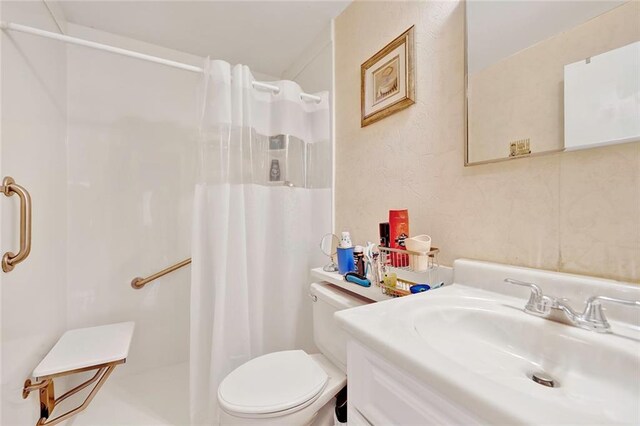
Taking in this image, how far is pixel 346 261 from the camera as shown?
1172 millimetres

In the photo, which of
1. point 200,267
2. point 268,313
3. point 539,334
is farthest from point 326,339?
point 539,334

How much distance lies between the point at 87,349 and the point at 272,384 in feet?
3.29

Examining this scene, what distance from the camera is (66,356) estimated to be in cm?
121

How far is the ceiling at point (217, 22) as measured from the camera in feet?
4.83

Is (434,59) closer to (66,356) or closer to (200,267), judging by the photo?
(200,267)

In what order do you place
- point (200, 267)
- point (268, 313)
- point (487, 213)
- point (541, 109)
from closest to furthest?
point (541, 109)
point (487, 213)
point (200, 267)
point (268, 313)

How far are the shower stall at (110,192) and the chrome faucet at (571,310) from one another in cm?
105

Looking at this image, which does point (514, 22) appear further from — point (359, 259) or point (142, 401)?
point (142, 401)

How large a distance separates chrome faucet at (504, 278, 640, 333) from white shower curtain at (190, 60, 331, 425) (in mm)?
1040

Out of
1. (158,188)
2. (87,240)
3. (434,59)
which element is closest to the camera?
(434,59)

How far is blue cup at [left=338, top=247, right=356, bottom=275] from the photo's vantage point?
3.83 ft

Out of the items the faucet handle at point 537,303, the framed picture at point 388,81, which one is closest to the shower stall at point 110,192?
the framed picture at point 388,81

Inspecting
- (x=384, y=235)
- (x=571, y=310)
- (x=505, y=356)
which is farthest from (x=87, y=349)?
(x=571, y=310)

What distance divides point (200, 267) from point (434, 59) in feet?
4.25
